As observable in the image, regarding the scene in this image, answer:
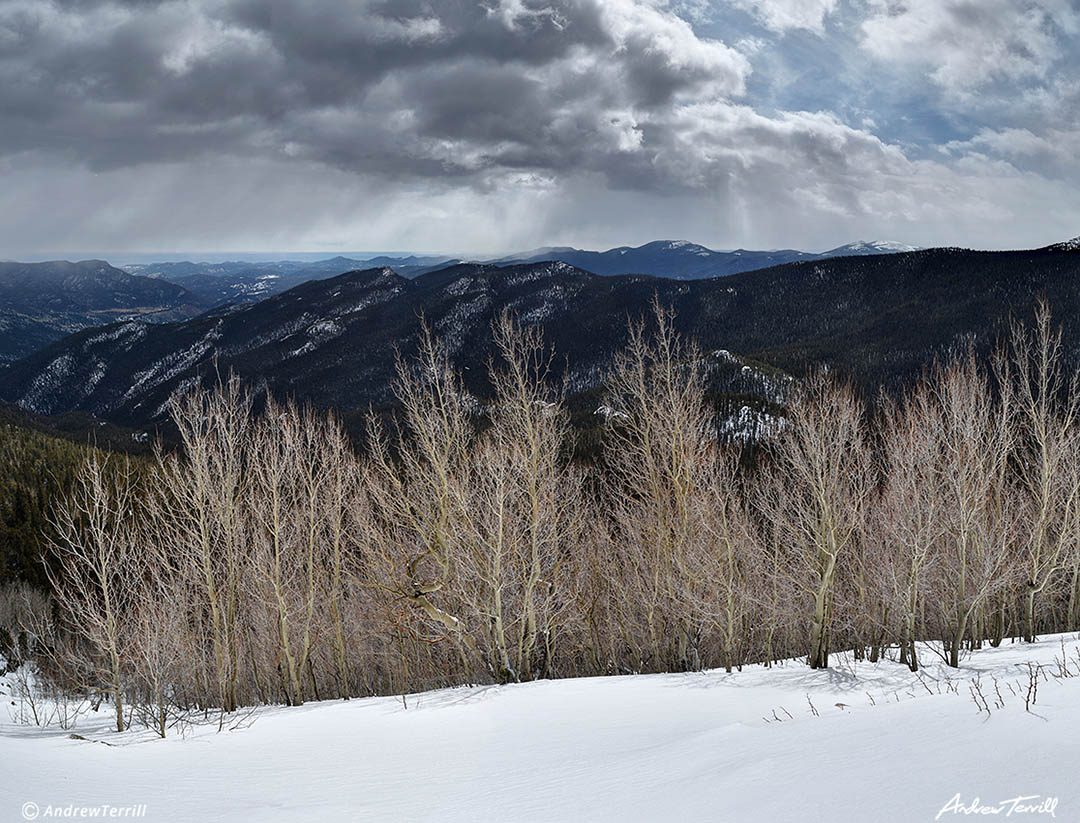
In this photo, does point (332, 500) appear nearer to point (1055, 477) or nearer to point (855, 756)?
point (855, 756)

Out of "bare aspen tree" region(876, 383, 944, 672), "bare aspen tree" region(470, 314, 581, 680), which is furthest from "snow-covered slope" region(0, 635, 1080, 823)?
"bare aspen tree" region(470, 314, 581, 680)

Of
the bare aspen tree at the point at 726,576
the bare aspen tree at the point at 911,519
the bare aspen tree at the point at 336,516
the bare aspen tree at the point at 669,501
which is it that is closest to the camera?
the bare aspen tree at the point at 911,519

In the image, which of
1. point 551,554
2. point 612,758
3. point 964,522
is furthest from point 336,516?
point 964,522

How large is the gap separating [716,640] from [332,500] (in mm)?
18063

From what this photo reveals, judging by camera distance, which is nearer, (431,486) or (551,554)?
(431,486)

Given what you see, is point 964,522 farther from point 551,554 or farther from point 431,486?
point 431,486

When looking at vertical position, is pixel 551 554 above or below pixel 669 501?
below

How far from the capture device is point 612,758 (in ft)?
31.3

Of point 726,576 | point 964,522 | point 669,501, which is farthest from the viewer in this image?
point 669,501

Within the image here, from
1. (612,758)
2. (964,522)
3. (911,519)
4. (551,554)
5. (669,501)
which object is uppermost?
(669,501)

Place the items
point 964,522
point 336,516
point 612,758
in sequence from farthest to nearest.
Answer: point 336,516 < point 964,522 < point 612,758

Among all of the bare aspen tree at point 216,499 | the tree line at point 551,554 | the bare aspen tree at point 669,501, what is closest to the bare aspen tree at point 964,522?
the tree line at point 551,554

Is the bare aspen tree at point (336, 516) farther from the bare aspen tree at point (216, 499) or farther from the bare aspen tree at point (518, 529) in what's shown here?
the bare aspen tree at point (518, 529)

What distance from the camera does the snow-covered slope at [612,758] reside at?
5.98 meters
